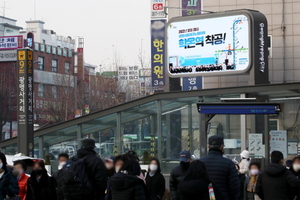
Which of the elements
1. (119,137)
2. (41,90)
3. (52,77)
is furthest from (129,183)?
(52,77)

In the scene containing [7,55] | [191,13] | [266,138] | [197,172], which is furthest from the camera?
[7,55]

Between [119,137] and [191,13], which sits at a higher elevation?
[191,13]

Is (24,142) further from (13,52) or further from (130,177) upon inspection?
(13,52)

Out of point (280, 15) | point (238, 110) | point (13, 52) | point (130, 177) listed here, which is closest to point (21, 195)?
point (130, 177)

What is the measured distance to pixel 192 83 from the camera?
80.7 feet

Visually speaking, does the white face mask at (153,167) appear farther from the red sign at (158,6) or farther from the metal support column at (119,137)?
the red sign at (158,6)

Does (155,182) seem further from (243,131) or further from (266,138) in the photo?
(266,138)

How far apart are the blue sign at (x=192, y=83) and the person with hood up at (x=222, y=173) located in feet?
53.3

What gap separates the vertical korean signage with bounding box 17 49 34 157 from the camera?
816 inches

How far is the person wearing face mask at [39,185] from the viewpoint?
32.6 ft

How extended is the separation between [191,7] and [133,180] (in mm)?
17813

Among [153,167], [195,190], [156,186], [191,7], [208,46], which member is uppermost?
[191,7]

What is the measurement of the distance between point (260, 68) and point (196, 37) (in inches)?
111

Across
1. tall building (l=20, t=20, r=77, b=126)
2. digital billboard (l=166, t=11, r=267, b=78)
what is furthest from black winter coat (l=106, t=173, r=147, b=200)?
tall building (l=20, t=20, r=77, b=126)
